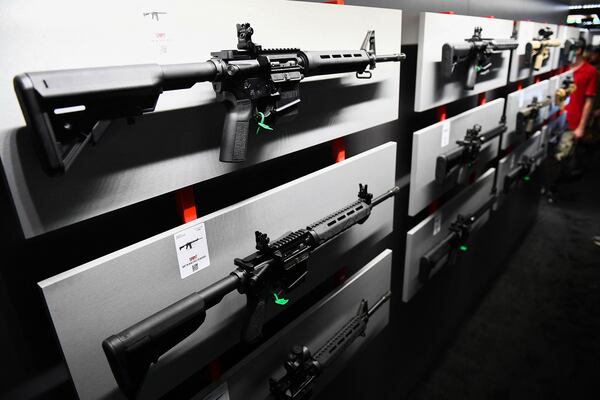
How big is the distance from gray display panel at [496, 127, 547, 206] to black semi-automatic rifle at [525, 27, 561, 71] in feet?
2.31

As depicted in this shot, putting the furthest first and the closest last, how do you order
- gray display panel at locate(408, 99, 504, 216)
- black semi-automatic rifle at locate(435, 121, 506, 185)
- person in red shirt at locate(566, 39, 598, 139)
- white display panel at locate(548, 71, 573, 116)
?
person in red shirt at locate(566, 39, 598, 139), white display panel at locate(548, 71, 573, 116), black semi-automatic rifle at locate(435, 121, 506, 185), gray display panel at locate(408, 99, 504, 216)

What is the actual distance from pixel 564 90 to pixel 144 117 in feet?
15.1

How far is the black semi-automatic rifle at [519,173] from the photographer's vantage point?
317 centimetres

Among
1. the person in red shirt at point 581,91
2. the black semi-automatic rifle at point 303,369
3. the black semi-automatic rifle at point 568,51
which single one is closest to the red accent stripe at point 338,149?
the black semi-automatic rifle at point 303,369

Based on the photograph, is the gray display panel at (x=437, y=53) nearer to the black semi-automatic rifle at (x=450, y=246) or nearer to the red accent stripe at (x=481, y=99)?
the red accent stripe at (x=481, y=99)

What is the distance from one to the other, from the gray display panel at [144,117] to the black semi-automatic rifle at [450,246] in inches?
53.9

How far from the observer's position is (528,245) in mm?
4277

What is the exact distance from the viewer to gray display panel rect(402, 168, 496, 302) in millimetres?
2146

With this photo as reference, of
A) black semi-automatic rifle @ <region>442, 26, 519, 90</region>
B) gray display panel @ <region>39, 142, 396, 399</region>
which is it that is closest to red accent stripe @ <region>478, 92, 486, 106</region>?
black semi-automatic rifle @ <region>442, 26, 519, 90</region>

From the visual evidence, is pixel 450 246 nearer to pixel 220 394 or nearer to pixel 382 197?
pixel 382 197

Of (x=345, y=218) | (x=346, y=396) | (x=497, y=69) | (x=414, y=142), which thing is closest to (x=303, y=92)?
(x=345, y=218)

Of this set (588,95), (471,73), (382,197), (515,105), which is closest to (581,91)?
(588,95)

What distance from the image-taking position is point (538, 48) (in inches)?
115

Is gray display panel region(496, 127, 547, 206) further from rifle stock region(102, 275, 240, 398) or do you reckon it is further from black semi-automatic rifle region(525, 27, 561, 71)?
rifle stock region(102, 275, 240, 398)
